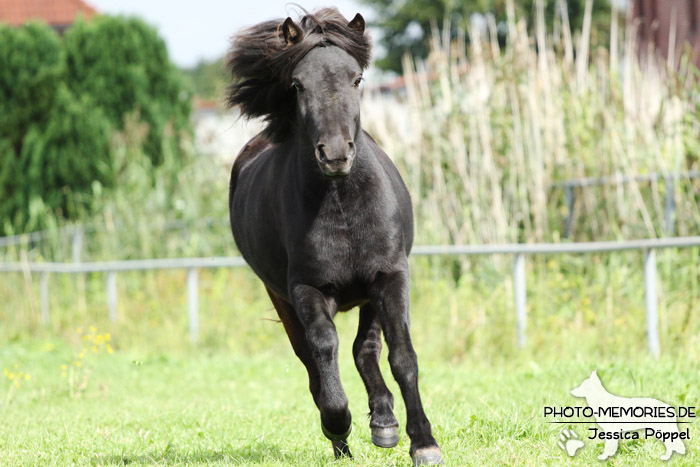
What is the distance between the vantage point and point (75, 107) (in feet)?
55.9

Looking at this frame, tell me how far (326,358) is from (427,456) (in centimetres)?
63

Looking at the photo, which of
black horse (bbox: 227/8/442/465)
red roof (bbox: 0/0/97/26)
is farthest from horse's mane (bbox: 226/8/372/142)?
red roof (bbox: 0/0/97/26)

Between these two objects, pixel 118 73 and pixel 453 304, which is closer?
pixel 453 304

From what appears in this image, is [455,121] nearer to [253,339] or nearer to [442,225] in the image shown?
[442,225]

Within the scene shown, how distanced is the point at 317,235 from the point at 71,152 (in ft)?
43.3

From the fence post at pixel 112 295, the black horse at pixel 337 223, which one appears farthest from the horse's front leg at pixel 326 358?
the fence post at pixel 112 295

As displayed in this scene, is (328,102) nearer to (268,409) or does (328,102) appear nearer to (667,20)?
(268,409)

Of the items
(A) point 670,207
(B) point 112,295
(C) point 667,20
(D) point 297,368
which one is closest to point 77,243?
(B) point 112,295

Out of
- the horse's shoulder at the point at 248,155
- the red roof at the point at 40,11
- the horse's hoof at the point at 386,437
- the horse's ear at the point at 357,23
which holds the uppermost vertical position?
the red roof at the point at 40,11

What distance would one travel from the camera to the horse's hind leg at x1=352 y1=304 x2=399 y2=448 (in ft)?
14.6

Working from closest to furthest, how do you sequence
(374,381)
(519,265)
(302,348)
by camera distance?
(374,381), (302,348), (519,265)

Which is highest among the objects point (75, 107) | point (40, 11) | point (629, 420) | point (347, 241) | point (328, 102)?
point (40, 11)

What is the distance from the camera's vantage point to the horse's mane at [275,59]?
15.4ft

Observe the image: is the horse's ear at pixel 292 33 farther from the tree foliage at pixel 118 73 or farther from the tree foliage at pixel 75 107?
the tree foliage at pixel 118 73
